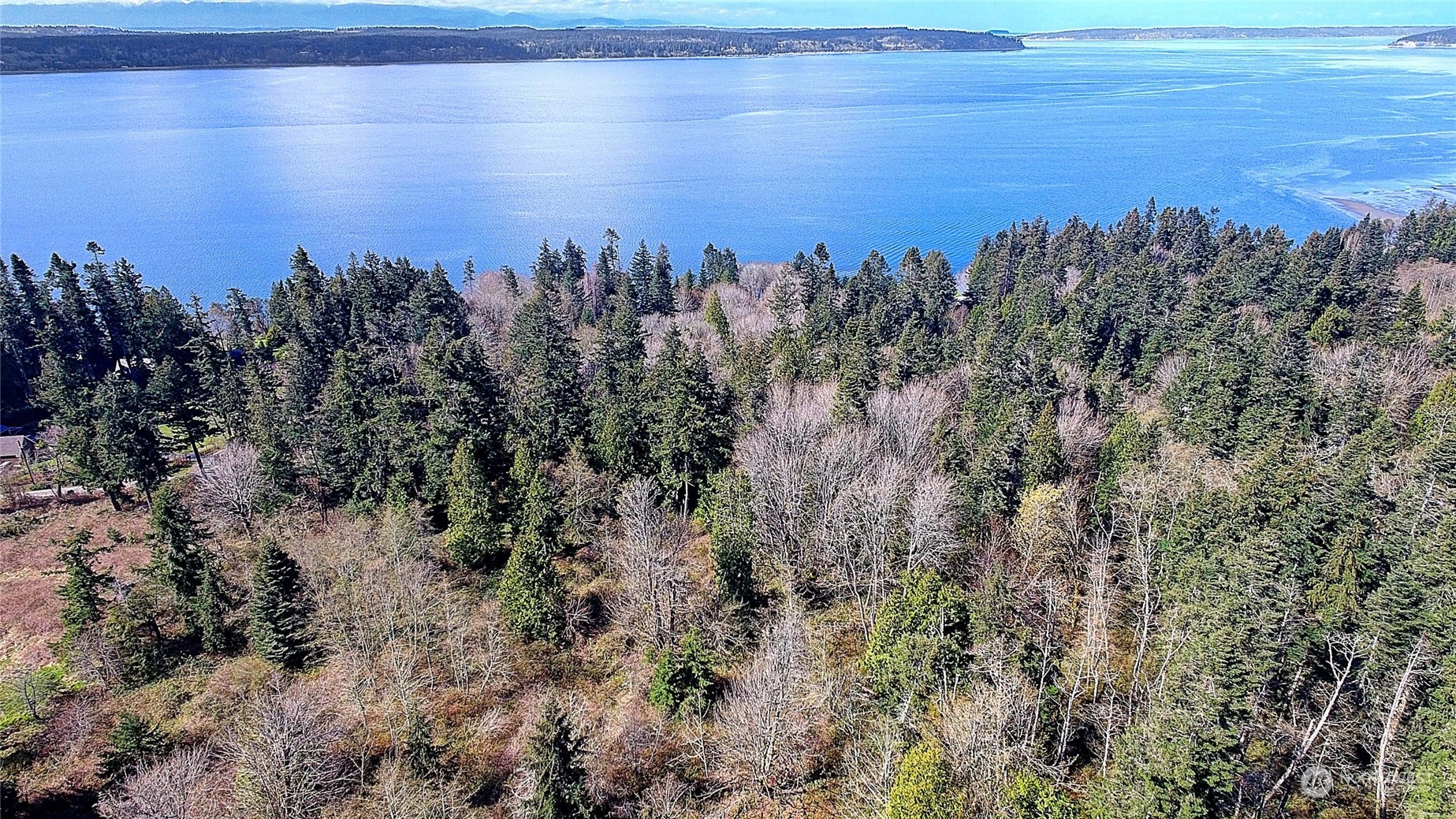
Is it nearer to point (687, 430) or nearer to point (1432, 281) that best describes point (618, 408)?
point (687, 430)

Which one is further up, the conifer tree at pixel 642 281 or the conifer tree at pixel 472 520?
the conifer tree at pixel 642 281

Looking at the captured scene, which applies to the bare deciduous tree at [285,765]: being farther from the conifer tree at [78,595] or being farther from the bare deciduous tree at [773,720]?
the bare deciduous tree at [773,720]

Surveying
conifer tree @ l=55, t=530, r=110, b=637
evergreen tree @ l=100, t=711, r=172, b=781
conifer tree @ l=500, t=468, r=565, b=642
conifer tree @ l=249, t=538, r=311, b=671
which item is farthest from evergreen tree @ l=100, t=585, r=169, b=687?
conifer tree @ l=500, t=468, r=565, b=642

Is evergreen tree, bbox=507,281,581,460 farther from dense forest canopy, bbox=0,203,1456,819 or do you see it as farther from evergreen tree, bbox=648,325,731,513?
evergreen tree, bbox=648,325,731,513

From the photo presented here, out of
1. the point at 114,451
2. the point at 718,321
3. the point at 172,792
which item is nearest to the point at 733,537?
the point at 172,792

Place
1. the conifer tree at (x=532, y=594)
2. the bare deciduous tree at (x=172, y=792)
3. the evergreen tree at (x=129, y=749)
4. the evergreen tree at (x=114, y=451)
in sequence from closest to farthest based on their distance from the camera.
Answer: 1. the bare deciduous tree at (x=172, y=792)
2. the evergreen tree at (x=129, y=749)
3. the conifer tree at (x=532, y=594)
4. the evergreen tree at (x=114, y=451)

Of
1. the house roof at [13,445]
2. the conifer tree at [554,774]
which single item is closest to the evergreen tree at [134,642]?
the conifer tree at [554,774]
